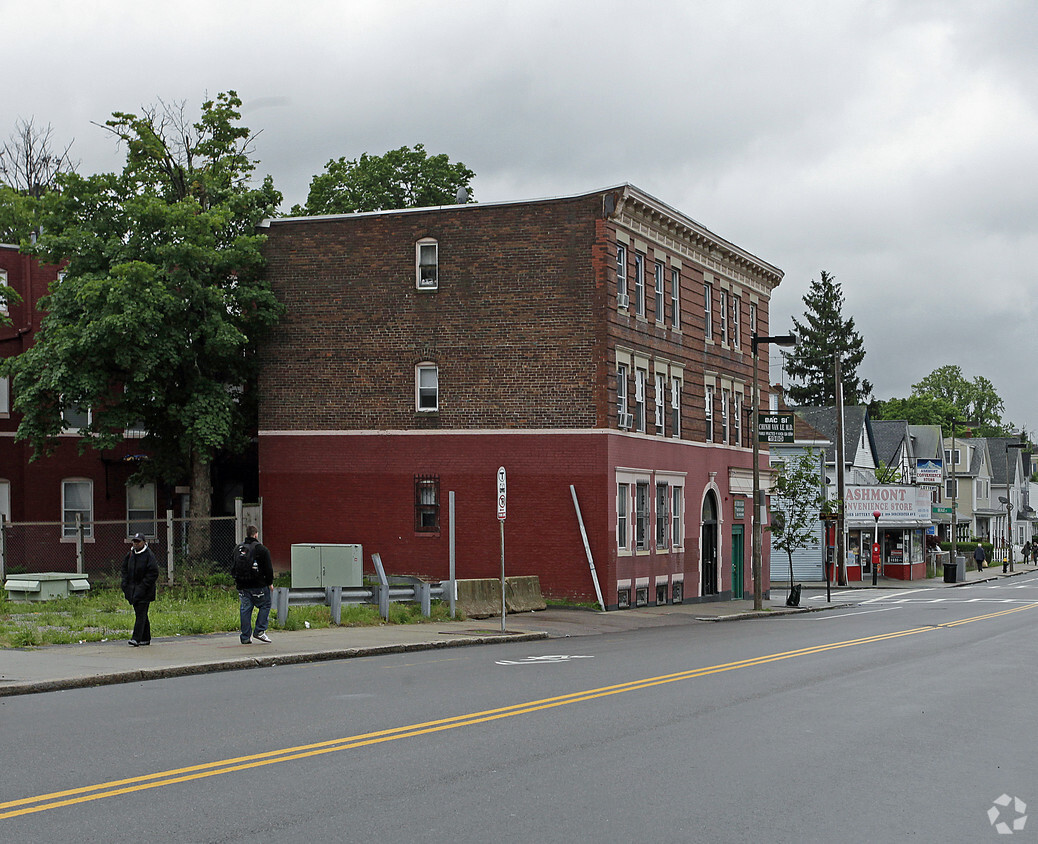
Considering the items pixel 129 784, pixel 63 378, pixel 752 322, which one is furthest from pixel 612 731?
pixel 752 322

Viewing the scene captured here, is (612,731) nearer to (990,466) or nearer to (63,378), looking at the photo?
(63,378)

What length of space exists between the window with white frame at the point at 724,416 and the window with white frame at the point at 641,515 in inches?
300

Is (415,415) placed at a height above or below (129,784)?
above

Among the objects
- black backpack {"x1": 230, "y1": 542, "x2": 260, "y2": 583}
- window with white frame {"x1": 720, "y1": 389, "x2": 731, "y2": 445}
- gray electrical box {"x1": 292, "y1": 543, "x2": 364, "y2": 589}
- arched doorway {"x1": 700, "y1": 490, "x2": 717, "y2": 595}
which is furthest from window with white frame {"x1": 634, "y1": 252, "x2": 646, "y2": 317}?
black backpack {"x1": 230, "y1": 542, "x2": 260, "y2": 583}

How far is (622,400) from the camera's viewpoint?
34.3 meters

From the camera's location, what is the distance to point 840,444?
5569cm

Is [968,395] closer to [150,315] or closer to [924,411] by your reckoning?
[924,411]

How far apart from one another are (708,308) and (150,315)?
18911 millimetres

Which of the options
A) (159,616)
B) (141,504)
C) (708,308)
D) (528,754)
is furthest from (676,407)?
(528,754)

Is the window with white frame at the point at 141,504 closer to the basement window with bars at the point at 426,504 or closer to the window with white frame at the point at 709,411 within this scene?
the basement window with bars at the point at 426,504

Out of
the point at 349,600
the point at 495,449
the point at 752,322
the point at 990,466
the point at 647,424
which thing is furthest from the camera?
the point at 990,466

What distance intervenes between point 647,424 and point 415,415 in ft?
22.8

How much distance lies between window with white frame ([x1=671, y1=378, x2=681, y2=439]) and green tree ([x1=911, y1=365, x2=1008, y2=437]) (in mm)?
104796

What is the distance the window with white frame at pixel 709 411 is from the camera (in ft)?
135
